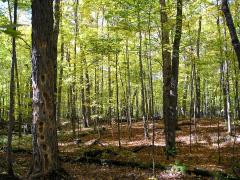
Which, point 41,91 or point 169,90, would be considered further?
point 169,90

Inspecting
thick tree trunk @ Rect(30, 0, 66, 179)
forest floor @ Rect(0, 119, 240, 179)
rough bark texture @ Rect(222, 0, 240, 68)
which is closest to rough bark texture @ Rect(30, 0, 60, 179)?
thick tree trunk @ Rect(30, 0, 66, 179)

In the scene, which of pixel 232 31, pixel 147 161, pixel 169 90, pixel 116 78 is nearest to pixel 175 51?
pixel 169 90

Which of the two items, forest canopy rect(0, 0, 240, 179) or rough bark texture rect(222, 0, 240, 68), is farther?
rough bark texture rect(222, 0, 240, 68)

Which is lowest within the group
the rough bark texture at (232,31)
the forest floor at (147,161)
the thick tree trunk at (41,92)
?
the forest floor at (147,161)

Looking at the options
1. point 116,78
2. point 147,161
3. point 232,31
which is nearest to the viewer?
point 232,31

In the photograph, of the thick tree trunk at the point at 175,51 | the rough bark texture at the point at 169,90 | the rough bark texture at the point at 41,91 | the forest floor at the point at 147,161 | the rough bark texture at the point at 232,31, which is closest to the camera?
the rough bark texture at the point at 41,91

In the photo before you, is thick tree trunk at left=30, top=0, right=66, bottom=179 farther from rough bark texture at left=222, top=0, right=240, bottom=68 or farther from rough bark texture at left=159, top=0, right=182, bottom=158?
rough bark texture at left=159, top=0, right=182, bottom=158

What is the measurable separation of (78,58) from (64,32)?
7.28 feet

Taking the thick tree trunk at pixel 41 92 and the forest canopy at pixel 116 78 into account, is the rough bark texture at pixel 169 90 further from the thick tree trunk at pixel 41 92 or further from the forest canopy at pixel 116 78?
the thick tree trunk at pixel 41 92

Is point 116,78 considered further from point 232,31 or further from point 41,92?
point 41,92

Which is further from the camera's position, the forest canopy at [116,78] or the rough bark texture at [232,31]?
the rough bark texture at [232,31]

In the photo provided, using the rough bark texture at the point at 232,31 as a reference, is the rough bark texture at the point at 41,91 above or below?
below

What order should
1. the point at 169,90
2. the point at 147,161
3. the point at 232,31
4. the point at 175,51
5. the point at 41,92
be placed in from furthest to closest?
the point at 169,90 < the point at 175,51 < the point at 147,161 < the point at 232,31 < the point at 41,92

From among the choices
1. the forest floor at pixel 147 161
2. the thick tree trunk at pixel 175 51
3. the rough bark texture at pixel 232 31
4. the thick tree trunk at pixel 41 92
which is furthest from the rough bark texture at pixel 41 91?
the thick tree trunk at pixel 175 51
